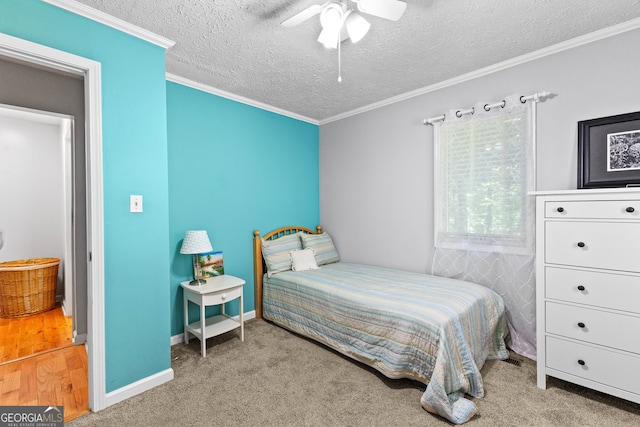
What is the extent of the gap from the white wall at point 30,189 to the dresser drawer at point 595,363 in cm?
536

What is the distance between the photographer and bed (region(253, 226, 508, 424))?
1.81 metres

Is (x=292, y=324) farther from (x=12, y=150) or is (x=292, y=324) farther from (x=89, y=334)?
(x=12, y=150)

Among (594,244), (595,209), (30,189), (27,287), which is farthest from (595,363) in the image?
(30,189)

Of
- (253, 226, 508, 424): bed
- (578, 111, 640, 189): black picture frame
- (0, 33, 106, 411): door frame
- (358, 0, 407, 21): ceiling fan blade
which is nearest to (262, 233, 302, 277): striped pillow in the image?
(253, 226, 508, 424): bed

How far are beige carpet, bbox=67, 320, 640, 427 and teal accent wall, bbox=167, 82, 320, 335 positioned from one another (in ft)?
2.84

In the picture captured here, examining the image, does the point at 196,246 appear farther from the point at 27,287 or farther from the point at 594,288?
the point at 594,288

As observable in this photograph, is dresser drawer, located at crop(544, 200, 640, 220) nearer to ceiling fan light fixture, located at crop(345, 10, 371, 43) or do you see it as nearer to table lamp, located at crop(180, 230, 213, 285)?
ceiling fan light fixture, located at crop(345, 10, 371, 43)

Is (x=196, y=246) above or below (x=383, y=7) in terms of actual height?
below

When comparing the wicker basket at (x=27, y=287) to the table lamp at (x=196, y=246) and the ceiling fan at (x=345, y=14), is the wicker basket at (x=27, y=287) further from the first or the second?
the ceiling fan at (x=345, y=14)

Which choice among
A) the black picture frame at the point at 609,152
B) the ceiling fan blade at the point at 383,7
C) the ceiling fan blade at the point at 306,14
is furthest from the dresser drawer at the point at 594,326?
the ceiling fan blade at the point at 306,14

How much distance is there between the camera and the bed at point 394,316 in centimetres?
181

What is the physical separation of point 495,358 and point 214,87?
353cm

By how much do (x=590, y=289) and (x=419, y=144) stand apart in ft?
6.14

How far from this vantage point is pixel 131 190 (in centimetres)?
195
